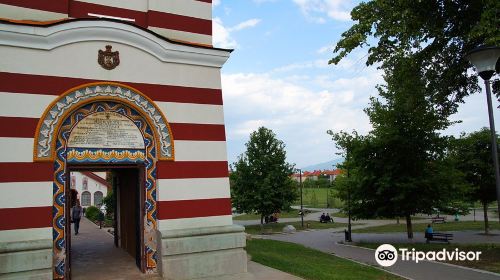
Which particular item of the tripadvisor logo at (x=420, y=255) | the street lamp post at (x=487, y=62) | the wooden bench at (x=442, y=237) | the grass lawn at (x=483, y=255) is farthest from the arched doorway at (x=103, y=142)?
the wooden bench at (x=442, y=237)

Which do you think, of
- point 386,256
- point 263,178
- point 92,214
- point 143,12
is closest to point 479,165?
point 386,256

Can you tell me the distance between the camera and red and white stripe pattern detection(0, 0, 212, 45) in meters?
8.12

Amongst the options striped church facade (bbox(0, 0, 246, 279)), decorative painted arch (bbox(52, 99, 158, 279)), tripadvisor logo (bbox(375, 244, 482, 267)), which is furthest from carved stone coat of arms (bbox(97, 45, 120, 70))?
tripadvisor logo (bbox(375, 244, 482, 267))

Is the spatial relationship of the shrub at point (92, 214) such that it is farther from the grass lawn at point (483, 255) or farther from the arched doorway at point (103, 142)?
the arched doorway at point (103, 142)

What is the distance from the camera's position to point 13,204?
7348 mm

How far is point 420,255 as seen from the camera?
16281mm

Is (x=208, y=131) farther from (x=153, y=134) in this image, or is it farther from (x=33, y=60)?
(x=33, y=60)

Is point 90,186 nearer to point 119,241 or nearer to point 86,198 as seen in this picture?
point 86,198

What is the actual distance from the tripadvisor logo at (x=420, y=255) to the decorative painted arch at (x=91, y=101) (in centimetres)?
950

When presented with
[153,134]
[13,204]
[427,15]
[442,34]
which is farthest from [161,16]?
[442,34]

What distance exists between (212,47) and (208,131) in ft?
6.31

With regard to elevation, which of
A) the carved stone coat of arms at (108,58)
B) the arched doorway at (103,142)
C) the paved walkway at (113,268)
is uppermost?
the carved stone coat of arms at (108,58)

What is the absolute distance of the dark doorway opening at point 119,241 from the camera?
Answer: 8797 mm

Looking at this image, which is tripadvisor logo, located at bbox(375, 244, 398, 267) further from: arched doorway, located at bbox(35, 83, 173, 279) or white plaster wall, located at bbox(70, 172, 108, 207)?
white plaster wall, located at bbox(70, 172, 108, 207)
